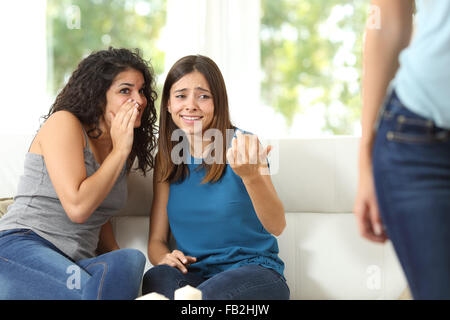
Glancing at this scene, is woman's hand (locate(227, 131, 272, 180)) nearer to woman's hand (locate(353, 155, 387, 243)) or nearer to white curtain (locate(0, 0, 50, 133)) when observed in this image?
woman's hand (locate(353, 155, 387, 243))

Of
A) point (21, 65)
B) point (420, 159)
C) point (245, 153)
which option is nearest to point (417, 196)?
point (420, 159)

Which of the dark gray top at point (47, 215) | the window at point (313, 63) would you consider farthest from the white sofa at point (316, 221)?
the window at point (313, 63)

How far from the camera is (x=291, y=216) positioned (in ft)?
5.71

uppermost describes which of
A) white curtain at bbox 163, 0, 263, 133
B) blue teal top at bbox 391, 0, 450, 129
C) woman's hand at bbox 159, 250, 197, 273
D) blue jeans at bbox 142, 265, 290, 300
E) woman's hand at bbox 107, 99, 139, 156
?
white curtain at bbox 163, 0, 263, 133

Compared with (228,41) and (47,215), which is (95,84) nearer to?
(47,215)

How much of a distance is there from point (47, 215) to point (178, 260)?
0.42 metres

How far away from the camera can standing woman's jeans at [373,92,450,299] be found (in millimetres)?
636

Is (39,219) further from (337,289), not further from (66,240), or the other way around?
(337,289)

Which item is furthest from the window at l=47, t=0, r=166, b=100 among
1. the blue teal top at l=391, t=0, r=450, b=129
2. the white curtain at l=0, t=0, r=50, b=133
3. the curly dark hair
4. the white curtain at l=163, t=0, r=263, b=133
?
the blue teal top at l=391, t=0, r=450, b=129

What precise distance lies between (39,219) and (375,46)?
3.62 feet

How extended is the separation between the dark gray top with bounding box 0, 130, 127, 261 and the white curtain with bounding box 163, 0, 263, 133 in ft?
3.06
